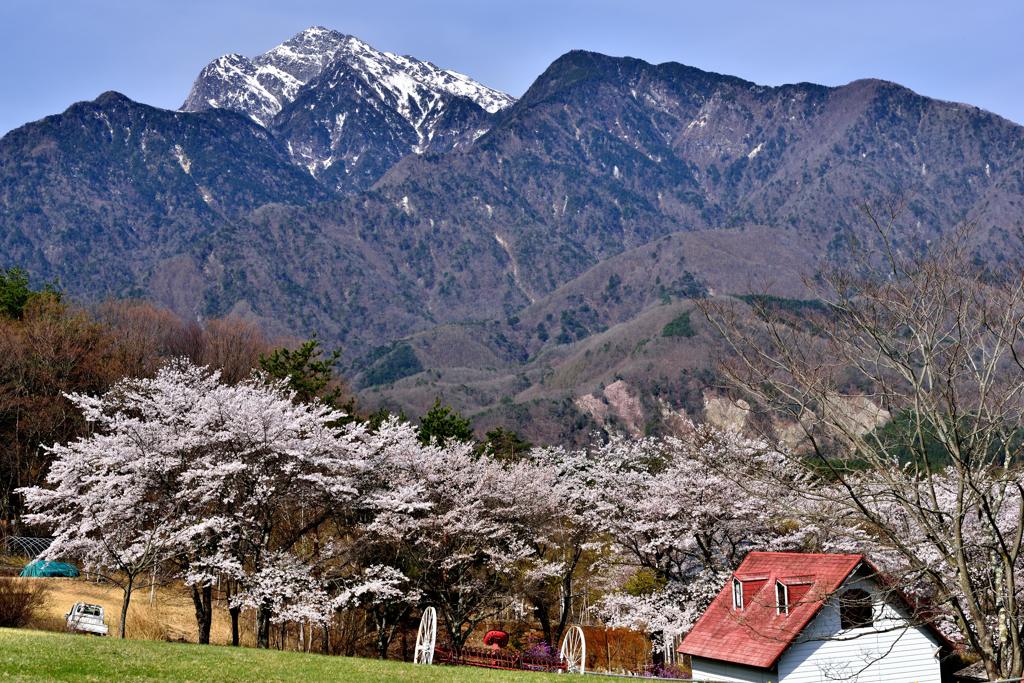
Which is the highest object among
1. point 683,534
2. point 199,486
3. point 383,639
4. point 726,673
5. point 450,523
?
point 199,486

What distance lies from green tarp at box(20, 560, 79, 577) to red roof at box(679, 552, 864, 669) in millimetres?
27856

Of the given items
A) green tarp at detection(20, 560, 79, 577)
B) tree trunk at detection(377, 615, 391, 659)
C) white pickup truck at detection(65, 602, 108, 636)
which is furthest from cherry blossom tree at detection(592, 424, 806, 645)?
green tarp at detection(20, 560, 79, 577)

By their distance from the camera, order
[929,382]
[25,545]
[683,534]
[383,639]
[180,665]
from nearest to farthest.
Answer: [929,382] → [180,665] → [383,639] → [683,534] → [25,545]

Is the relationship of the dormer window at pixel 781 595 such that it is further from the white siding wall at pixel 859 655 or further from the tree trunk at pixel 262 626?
the tree trunk at pixel 262 626

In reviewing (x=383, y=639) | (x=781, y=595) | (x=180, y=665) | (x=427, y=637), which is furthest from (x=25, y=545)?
(x=781, y=595)

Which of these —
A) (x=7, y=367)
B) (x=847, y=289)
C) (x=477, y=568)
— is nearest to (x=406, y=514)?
(x=477, y=568)

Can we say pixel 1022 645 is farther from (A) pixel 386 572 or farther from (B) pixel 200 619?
(B) pixel 200 619

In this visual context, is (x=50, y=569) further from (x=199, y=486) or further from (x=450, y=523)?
(x=450, y=523)

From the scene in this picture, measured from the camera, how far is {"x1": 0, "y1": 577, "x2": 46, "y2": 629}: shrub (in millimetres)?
29047

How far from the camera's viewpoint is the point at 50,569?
1768 inches

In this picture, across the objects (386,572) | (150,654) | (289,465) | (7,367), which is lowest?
(150,654)

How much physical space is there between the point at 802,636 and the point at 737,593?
294cm

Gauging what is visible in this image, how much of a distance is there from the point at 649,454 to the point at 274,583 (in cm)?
2075

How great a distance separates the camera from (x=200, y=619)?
101 ft
